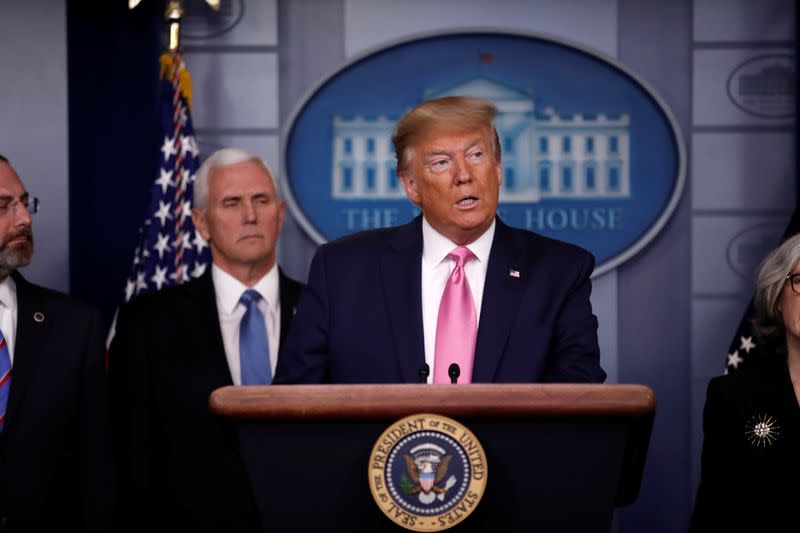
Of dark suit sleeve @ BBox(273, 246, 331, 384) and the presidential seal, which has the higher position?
dark suit sleeve @ BBox(273, 246, 331, 384)

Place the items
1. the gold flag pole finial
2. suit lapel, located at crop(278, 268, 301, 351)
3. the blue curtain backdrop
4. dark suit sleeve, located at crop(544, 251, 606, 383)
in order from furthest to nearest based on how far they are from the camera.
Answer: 1. the blue curtain backdrop
2. the gold flag pole finial
3. suit lapel, located at crop(278, 268, 301, 351)
4. dark suit sleeve, located at crop(544, 251, 606, 383)

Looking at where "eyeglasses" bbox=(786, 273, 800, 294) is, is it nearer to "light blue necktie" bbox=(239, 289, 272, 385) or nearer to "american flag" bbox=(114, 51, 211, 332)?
"light blue necktie" bbox=(239, 289, 272, 385)

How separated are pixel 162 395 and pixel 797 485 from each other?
5.21 ft

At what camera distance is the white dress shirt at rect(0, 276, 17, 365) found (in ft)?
8.54

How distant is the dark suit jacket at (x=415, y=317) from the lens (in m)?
1.82

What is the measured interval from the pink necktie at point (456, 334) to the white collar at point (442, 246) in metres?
0.08

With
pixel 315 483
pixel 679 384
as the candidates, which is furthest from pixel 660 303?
pixel 315 483

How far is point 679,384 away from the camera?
379 cm

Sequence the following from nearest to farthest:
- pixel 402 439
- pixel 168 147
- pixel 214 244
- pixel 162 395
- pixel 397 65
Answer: pixel 402 439, pixel 162 395, pixel 214 244, pixel 168 147, pixel 397 65

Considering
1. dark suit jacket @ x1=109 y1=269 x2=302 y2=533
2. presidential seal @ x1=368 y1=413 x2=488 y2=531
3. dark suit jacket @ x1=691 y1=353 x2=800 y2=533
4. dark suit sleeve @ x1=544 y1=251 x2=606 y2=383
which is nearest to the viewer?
presidential seal @ x1=368 y1=413 x2=488 y2=531

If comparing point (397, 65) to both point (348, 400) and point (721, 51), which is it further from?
point (348, 400)

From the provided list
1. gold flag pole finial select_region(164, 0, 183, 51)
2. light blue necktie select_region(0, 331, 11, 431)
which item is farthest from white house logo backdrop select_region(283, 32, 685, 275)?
light blue necktie select_region(0, 331, 11, 431)

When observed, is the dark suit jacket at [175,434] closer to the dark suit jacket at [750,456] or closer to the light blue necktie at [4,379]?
the light blue necktie at [4,379]

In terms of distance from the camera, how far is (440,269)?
1.96 meters
